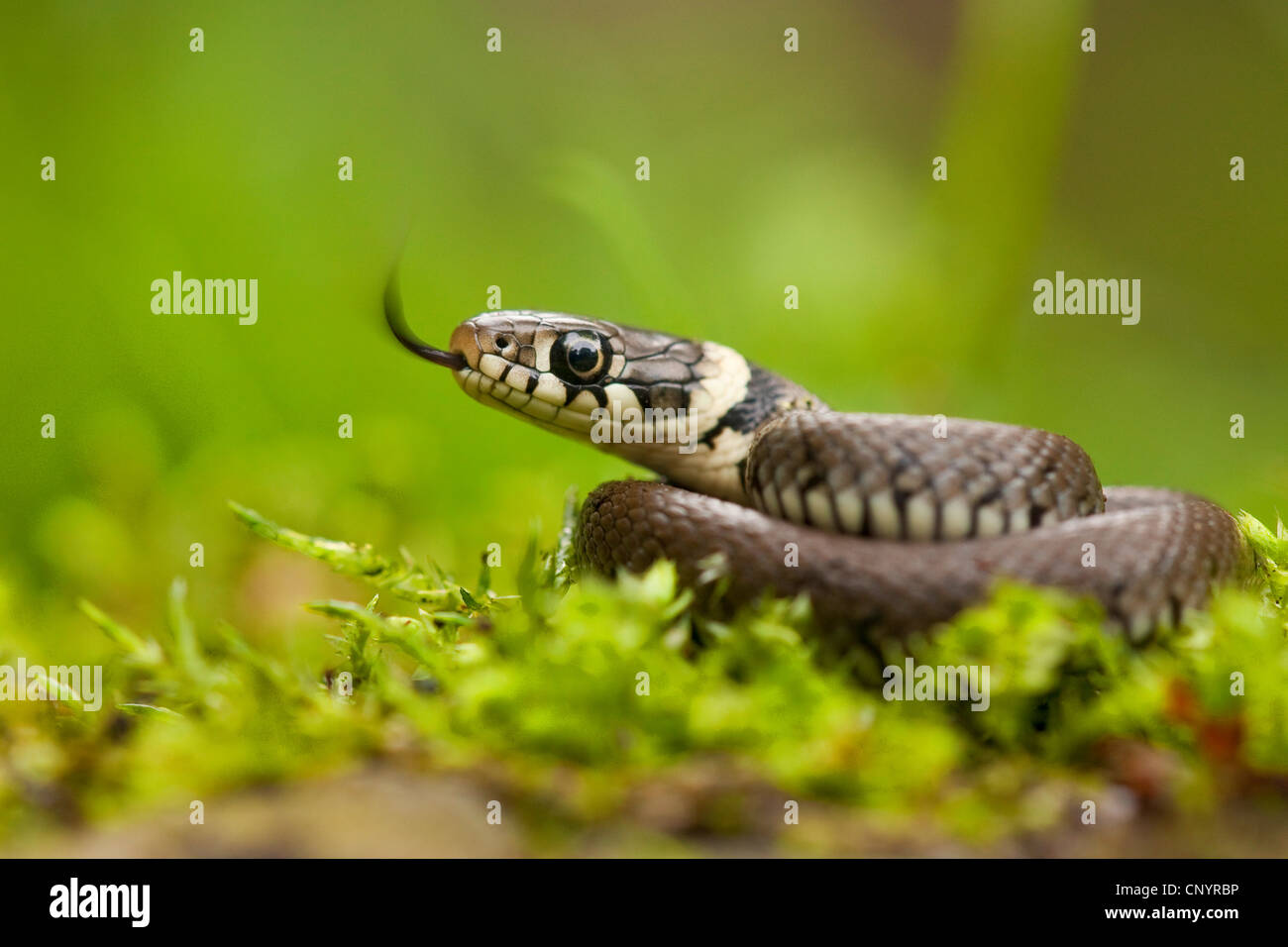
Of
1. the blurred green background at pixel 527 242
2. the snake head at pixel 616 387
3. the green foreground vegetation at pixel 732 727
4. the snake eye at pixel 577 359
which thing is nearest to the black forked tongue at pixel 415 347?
the snake head at pixel 616 387

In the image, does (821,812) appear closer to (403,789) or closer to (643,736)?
(643,736)

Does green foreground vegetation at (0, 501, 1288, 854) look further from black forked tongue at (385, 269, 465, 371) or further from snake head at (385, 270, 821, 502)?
black forked tongue at (385, 269, 465, 371)

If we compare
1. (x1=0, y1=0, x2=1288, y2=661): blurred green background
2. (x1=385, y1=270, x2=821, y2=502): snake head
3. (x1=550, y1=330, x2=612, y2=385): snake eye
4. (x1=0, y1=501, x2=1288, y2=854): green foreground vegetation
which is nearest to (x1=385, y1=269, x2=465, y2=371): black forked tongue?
(x1=385, y1=270, x2=821, y2=502): snake head

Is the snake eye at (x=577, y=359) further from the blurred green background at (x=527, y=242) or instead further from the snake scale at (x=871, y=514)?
the blurred green background at (x=527, y=242)

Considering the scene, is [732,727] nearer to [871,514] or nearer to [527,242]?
[871,514]

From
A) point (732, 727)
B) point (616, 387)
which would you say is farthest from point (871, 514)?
point (616, 387)

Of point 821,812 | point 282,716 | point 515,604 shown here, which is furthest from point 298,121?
Result: point 821,812
